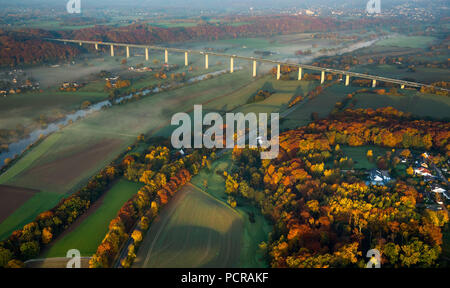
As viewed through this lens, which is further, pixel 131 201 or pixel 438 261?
pixel 131 201

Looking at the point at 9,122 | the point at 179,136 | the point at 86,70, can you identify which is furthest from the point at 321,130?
the point at 86,70

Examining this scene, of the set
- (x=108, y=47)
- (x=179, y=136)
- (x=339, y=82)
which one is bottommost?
(x=179, y=136)

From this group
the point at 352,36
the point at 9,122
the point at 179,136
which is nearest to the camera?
the point at 179,136

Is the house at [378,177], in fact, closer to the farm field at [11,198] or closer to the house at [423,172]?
the house at [423,172]

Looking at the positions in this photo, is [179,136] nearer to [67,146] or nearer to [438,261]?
[67,146]

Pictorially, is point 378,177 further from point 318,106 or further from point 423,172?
point 318,106

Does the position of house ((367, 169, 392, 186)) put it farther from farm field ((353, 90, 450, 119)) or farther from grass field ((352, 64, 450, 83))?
grass field ((352, 64, 450, 83))

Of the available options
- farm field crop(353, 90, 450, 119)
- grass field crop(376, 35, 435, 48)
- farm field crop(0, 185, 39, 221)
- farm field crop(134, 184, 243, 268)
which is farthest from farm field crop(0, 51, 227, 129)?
grass field crop(376, 35, 435, 48)
